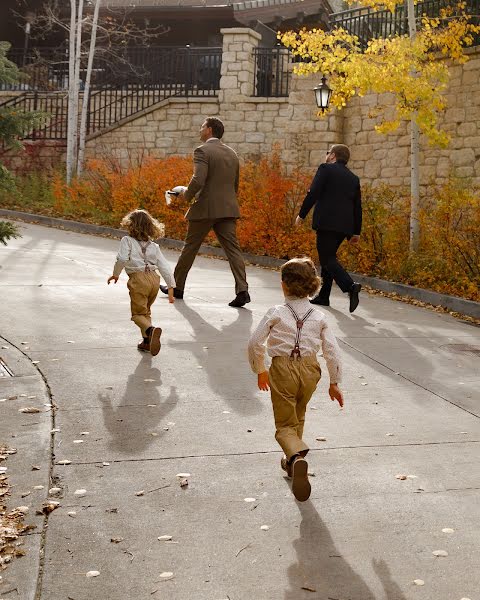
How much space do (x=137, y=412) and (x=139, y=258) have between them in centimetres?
215

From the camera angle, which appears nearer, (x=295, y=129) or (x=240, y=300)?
(x=240, y=300)

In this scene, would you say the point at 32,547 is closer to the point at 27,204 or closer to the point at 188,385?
the point at 188,385

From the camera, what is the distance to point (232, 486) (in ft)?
18.0

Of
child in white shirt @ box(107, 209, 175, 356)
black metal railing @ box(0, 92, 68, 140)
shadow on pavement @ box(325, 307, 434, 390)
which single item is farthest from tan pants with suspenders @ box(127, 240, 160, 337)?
black metal railing @ box(0, 92, 68, 140)

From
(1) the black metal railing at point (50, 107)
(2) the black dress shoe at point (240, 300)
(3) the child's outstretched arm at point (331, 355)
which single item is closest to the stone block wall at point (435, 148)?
(2) the black dress shoe at point (240, 300)

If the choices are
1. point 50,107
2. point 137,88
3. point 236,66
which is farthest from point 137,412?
point 50,107

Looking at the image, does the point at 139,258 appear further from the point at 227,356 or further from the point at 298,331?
the point at 298,331

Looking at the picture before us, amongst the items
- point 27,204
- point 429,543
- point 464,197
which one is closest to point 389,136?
point 464,197

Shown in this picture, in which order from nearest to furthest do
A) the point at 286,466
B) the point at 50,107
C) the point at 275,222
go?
the point at 286,466
the point at 275,222
the point at 50,107

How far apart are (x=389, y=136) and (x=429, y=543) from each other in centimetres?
1719

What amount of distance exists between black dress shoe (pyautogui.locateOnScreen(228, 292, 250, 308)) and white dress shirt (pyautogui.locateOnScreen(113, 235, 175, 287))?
267 cm

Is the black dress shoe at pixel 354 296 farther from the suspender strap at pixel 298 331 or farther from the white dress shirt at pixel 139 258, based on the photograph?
the suspender strap at pixel 298 331

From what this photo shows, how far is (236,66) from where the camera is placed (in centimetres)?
2667

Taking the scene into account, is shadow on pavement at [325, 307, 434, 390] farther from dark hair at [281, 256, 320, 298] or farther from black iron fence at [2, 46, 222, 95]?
black iron fence at [2, 46, 222, 95]
